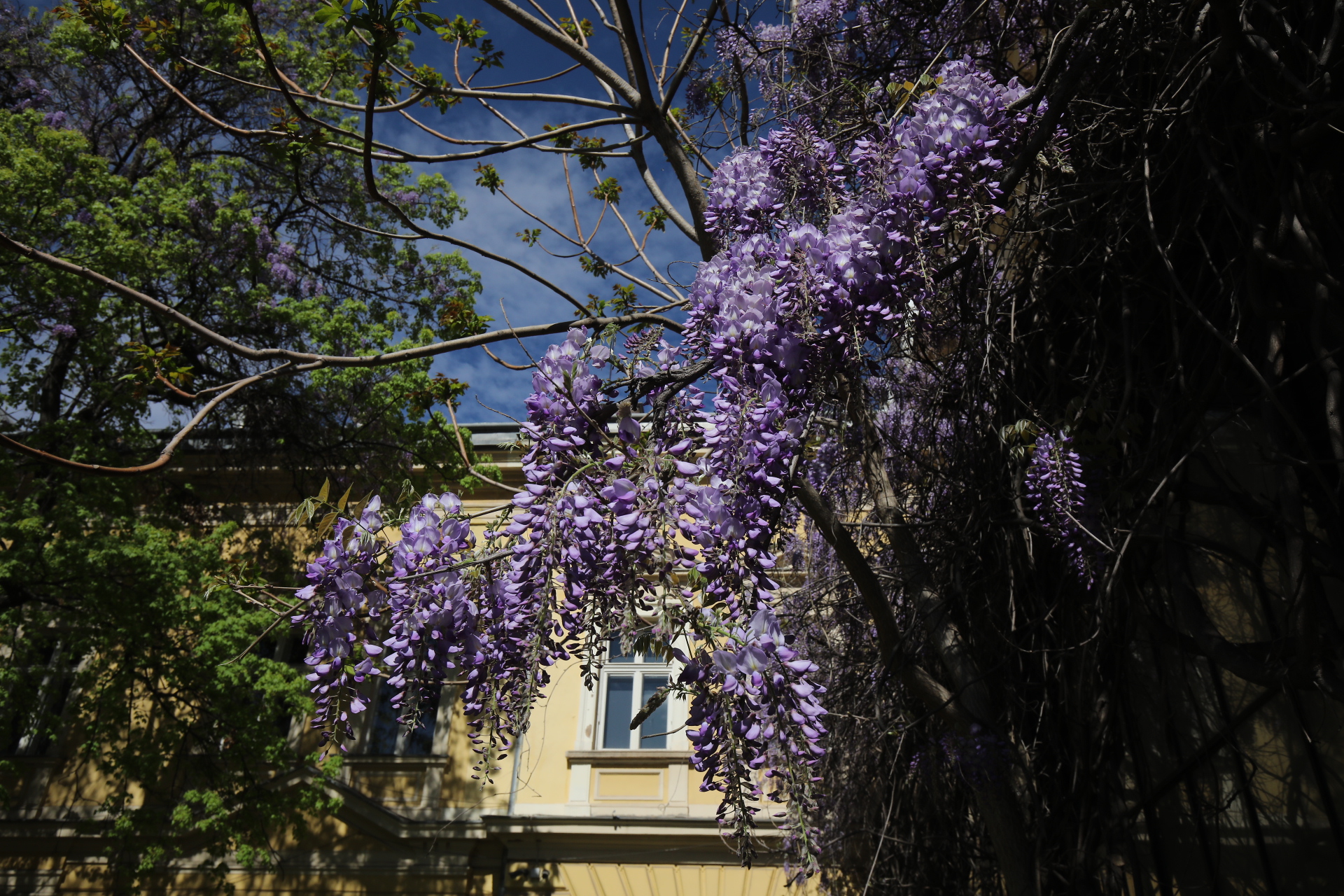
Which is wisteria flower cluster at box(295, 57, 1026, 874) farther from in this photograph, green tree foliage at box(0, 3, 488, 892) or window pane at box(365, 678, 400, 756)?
window pane at box(365, 678, 400, 756)

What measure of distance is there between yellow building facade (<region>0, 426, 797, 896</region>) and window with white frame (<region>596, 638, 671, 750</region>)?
0.02 meters

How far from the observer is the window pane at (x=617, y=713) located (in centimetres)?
890

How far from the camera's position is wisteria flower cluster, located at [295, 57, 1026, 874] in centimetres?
177

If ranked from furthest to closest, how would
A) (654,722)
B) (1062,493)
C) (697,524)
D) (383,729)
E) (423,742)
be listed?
(383,729)
(423,742)
(654,722)
(1062,493)
(697,524)

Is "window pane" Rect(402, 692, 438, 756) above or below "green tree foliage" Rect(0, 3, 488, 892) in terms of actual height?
below

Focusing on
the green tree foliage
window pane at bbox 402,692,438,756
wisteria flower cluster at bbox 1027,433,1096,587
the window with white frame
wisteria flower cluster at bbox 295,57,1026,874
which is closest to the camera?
wisteria flower cluster at bbox 295,57,1026,874

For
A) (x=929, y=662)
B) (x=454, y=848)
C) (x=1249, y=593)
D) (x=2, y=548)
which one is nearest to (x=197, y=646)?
(x=2, y=548)

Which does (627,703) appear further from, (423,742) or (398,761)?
(398,761)

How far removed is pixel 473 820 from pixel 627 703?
1968mm

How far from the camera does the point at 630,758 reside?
28.3ft

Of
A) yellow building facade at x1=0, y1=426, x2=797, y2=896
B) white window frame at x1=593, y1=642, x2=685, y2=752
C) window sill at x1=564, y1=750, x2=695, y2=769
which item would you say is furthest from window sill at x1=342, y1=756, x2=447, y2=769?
white window frame at x1=593, y1=642, x2=685, y2=752

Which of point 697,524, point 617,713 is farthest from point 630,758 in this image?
point 697,524

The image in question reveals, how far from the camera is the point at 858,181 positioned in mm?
3074

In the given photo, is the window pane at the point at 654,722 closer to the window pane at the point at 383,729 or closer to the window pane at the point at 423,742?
the window pane at the point at 423,742
